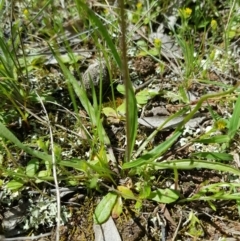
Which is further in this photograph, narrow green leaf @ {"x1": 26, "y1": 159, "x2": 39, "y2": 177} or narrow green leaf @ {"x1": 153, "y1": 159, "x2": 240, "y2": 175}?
narrow green leaf @ {"x1": 26, "y1": 159, "x2": 39, "y2": 177}

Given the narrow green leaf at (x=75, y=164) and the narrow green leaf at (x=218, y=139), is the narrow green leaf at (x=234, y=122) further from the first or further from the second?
the narrow green leaf at (x=75, y=164)

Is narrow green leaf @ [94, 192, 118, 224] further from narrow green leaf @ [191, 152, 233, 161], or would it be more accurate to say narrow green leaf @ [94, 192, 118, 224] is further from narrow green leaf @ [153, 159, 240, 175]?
narrow green leaf @ [191, 152, 233, 161]

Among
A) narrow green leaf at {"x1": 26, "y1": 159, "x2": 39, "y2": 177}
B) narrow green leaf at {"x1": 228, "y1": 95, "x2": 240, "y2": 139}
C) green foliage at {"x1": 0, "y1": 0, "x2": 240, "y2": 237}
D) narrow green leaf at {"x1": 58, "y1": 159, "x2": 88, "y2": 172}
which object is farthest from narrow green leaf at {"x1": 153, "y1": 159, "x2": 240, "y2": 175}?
narrow green leaf at {"x1": 26, "y1": 159, "x2": 39, "y2": 177}

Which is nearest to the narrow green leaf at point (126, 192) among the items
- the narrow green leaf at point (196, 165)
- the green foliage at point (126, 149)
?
the green foliage at point (126, 149)

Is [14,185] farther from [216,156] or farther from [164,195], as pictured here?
[216,156]

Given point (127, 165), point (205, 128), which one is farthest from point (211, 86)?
point (127, 165)

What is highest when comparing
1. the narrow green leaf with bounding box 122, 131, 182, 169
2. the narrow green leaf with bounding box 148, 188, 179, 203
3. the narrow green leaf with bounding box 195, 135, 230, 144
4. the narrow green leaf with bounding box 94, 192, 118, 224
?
the narrow green leaf with bounding box 122, 131, 182, 169

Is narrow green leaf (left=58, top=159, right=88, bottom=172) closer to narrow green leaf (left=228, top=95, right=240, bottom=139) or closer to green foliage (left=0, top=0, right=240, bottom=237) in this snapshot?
green foliage (left=0, top=0, right=240, bottom=237)

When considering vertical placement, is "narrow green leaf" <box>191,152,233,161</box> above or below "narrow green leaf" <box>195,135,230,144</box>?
below

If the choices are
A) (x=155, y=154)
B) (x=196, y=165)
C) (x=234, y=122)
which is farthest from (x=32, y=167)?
(x=234, y=122)
